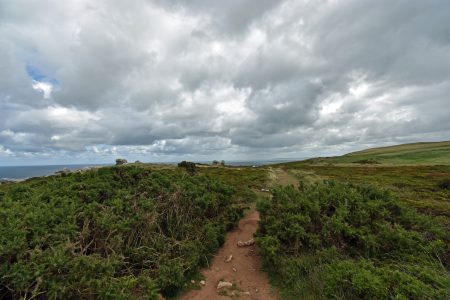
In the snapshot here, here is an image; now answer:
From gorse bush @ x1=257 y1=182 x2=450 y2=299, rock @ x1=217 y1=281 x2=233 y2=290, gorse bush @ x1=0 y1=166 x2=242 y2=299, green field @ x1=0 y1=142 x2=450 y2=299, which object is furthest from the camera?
rock @ x1=217 y1=281 x2=233 y2=290

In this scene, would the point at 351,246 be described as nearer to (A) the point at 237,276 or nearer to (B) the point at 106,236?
(A) the point at 237,276

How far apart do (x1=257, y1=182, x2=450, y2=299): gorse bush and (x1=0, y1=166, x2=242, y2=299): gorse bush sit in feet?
9.43

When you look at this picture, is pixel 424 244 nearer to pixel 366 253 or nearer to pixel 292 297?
pixel 366 253

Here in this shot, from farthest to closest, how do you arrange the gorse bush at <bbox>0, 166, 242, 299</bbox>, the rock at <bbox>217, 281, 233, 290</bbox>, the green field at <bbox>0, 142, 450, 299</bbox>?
the rock at <bbox>217, 281, 233, 290</bbox> → the green field at <bbox>0, 142, 450, 299</bbox> → the gorse bush at <bbox>0, 166, 242, 299</bbox>

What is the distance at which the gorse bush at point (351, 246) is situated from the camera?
16.6 feet

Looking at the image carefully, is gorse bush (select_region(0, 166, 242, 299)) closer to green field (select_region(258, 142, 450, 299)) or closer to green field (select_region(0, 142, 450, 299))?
green field (select_region(0, 142, 450, 299))

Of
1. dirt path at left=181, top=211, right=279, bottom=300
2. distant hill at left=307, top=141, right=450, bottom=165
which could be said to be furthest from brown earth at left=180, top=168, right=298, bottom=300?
distant hill at left=307, top=141, right=450, bottom=165

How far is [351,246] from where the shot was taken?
751cm

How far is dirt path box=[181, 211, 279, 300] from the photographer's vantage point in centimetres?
671

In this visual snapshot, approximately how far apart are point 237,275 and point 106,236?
4.51m

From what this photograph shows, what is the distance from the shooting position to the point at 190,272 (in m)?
7.37

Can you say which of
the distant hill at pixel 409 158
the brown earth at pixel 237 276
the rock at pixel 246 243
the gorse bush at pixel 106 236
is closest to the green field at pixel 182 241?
the gorse bush at pixel 106 236

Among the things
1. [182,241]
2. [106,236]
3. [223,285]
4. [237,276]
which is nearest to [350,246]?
[237,276]

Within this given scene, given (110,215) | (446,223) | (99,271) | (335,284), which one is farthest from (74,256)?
(446,223)
